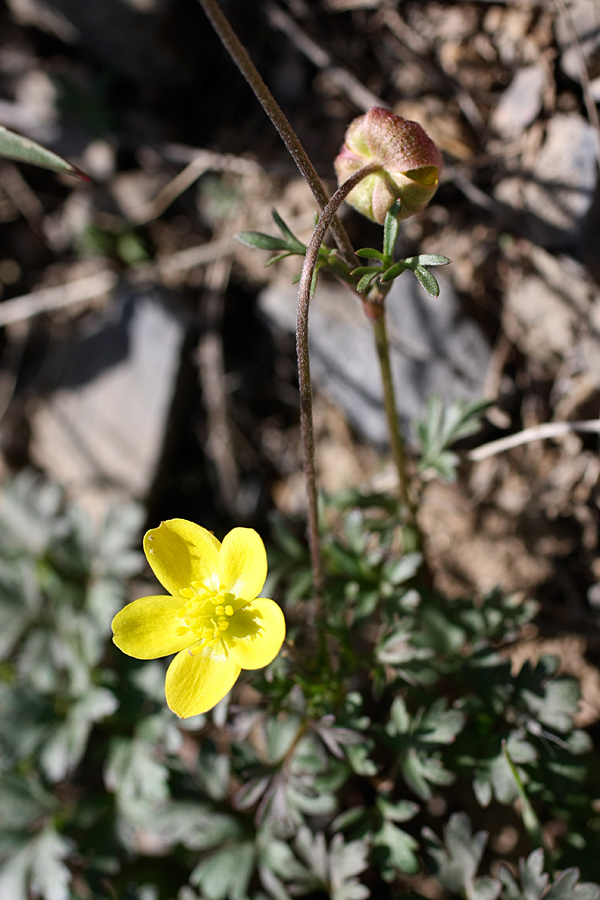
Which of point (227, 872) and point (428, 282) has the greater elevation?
point (428, 282)

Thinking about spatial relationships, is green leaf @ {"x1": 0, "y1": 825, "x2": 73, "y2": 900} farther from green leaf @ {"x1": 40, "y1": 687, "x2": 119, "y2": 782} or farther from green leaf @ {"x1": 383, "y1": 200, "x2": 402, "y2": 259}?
green leaf @ {"x1": 383, "y1": 200, "x2": 402, "y2": 259}

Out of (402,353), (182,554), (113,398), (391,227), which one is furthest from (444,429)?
(113,398)

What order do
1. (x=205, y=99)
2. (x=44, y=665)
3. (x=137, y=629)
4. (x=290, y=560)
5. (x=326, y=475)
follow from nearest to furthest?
(x=137, y=629)
(x=290, y=560)
(x=44, y=665)
(x=326, y=475)
(x=205, y=99)

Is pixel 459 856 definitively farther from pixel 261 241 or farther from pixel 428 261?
pixel 261 241

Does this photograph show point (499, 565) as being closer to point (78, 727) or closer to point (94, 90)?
point (78, 727)

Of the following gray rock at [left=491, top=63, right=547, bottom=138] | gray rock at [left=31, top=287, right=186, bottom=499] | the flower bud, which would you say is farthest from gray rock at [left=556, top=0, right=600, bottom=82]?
gray rock at [left=31, top=287, right=186, bottom=499]

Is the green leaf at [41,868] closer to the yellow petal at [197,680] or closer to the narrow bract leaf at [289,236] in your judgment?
the yellow petal at [197,680]

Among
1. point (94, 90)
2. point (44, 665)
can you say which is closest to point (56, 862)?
point (44, 665)
